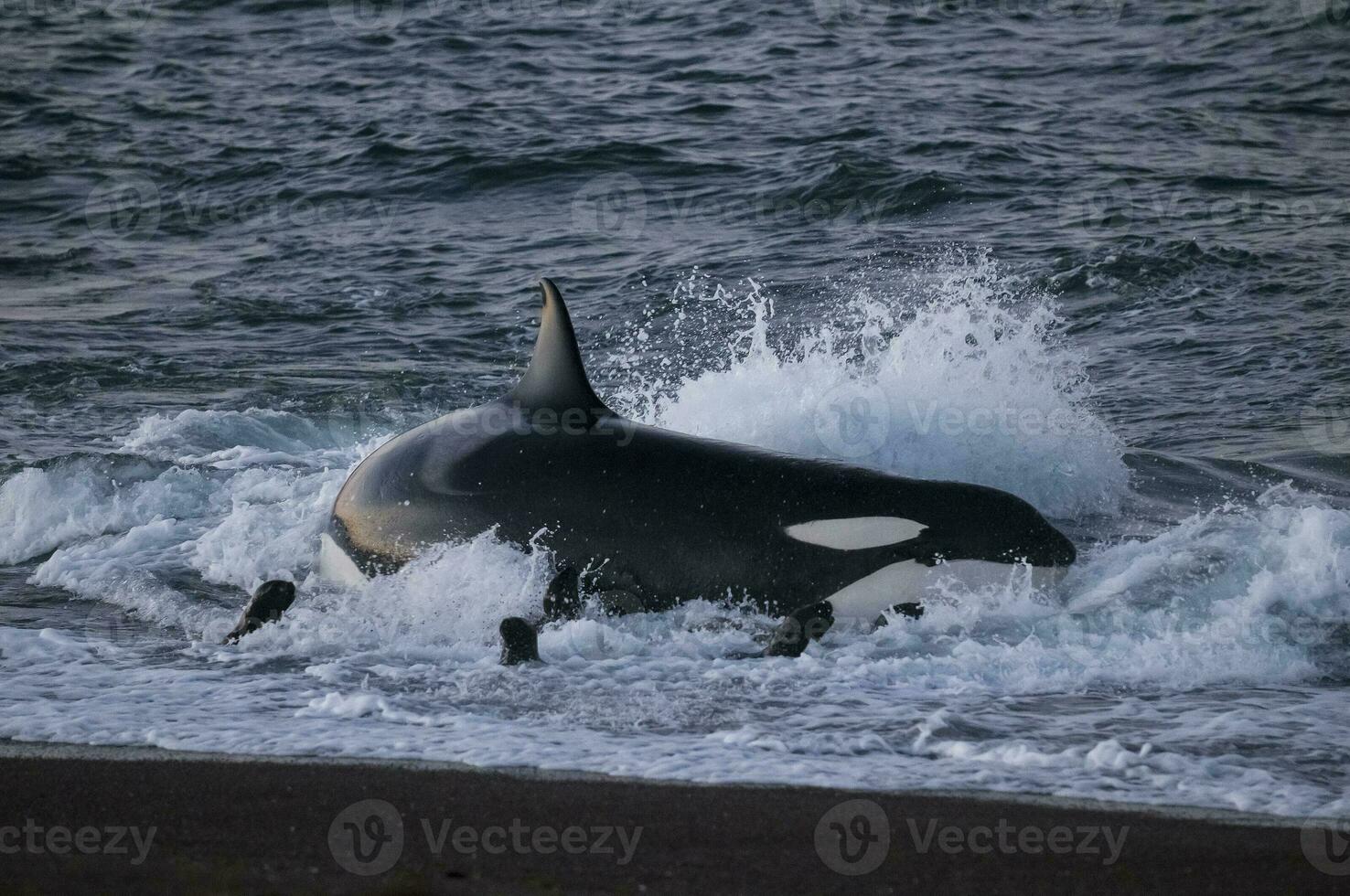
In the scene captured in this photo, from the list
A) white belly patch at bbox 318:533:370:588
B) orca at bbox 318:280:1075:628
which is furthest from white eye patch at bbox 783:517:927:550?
white belly patch at bbox 318:533:370:588

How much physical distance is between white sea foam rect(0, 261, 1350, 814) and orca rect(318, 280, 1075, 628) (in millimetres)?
171

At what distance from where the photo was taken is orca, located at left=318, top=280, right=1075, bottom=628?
304 inches

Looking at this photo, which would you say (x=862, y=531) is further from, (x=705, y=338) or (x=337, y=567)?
(x=705, y=338)

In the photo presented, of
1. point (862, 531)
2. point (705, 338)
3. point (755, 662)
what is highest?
point (862, 531)

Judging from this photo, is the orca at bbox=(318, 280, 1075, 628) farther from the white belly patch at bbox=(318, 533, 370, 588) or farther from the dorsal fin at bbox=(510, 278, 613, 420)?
the white belly patch at bbox=(318, 533, 370, 588)

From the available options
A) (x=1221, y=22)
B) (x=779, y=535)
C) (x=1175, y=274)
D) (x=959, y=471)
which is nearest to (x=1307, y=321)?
(x=1175, y=274)

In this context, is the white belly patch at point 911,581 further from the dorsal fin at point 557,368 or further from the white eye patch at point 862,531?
the dorsal fin at point 557,368

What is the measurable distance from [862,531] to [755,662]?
37.2 inches

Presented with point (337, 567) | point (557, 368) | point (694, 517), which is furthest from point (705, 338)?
point (694, 517)

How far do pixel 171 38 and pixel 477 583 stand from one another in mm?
22875

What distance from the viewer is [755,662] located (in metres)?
7.36

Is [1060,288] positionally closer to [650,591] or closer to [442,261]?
[442,261]

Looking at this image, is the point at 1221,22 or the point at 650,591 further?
the point at 1221,22

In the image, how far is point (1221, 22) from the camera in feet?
77.9
